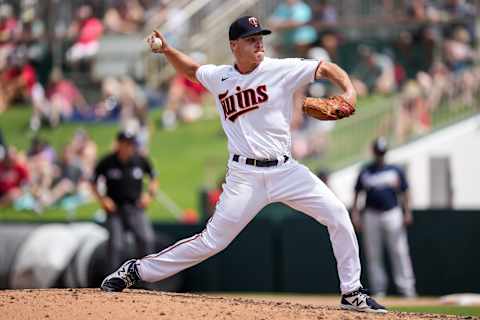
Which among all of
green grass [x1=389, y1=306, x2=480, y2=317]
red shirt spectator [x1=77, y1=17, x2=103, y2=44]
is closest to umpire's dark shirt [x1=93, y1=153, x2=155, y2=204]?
green grass [x1=389, y1=306, x2=480, y2=317]

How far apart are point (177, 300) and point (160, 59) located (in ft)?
46.8

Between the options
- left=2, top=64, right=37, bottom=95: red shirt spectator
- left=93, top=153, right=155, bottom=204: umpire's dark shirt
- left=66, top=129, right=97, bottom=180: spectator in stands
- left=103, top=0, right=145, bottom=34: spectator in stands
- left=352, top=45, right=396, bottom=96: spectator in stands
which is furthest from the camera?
left=103, top=0, right=145, bottom=34: spectator in stands

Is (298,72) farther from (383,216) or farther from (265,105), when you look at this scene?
(383,216)

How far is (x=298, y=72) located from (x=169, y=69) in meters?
14.2

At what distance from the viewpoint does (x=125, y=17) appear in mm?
23328

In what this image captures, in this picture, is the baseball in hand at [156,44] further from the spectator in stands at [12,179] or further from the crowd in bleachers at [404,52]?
the spectator in stands at [12,179]

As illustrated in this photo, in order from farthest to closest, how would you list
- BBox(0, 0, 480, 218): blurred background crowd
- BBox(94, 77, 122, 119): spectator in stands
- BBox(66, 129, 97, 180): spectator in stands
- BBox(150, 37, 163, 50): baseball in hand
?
BBox(94, 77, 122, 119): spectator in stands
BBox(66, 129, 97, 180): spectator in stands
BBox(0, 0, 480, 218): blurred background crowd
BBox(150, 37, 163, 50): baseball in hand

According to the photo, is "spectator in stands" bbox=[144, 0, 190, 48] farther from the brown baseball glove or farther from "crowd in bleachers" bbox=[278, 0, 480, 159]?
the brown baseball glove

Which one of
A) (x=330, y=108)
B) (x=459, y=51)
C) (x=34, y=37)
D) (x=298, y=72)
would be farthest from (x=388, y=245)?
(x=34, y=37)

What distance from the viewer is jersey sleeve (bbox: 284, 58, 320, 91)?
28.1 ft

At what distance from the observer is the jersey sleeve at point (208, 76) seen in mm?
8828

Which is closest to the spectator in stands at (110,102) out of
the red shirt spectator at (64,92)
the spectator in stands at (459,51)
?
the red shirt spectator at (64,92)

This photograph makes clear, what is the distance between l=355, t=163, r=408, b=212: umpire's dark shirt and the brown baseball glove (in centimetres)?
756

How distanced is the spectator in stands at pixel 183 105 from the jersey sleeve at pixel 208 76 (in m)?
12.4
